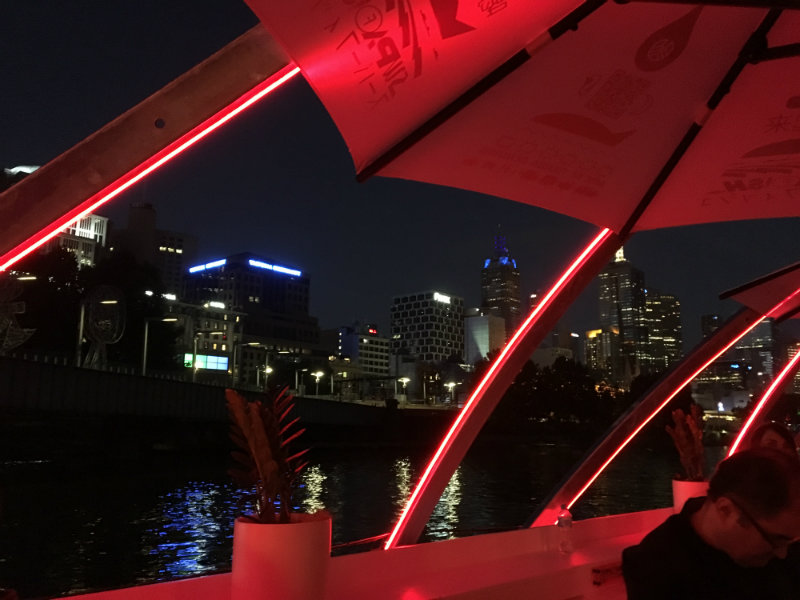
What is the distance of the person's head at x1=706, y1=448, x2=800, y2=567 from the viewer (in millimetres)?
1266

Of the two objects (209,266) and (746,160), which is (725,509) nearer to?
(746,160)

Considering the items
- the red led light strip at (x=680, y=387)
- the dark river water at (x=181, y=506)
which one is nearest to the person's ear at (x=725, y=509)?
the red led light strip at (x=680, y=387)

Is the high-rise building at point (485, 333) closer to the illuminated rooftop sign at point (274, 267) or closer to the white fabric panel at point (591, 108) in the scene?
the illuminated rooftop sign at point (274, 267)

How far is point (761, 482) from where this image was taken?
4.20 feet

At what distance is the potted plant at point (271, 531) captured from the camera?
6.34 ft

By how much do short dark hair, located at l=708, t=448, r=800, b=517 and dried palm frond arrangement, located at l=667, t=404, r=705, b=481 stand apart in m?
3.58

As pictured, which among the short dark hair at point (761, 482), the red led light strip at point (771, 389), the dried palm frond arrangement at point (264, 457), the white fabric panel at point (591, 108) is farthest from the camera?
the red led light strip at point (771, 389)

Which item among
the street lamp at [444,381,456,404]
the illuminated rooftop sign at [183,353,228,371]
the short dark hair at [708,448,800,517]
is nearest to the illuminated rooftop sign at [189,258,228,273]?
the illuminated rooftop sign at [183,353,228,371]

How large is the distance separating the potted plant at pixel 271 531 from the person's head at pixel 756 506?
120cm

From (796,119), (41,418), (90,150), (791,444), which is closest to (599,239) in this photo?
(796,119)

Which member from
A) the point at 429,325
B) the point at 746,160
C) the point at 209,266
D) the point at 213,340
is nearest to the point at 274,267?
the point at 209,266

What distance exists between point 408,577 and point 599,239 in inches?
103

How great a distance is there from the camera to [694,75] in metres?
2.88

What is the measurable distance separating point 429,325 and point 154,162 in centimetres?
13740
